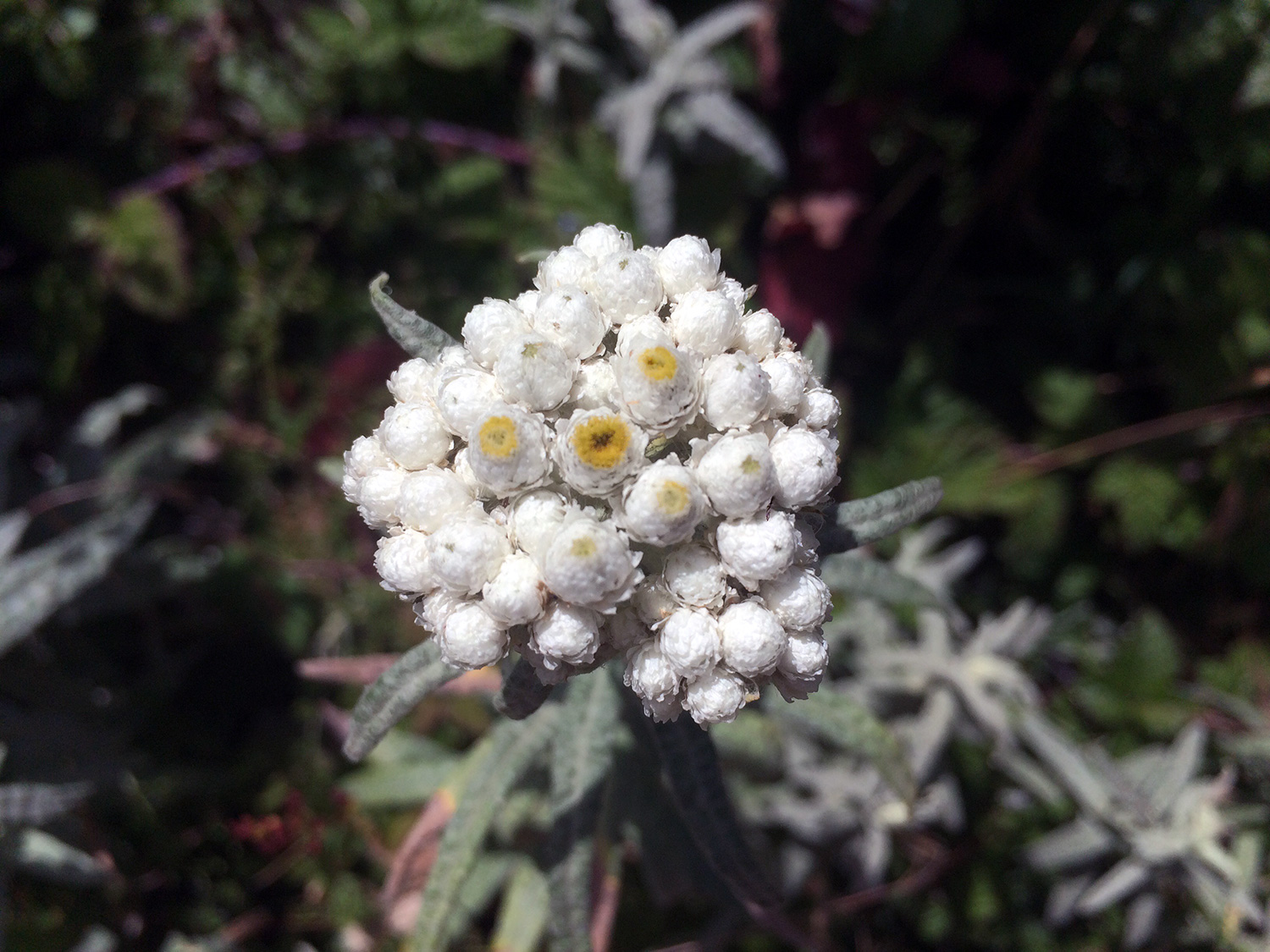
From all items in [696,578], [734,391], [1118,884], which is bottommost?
[1118,884]

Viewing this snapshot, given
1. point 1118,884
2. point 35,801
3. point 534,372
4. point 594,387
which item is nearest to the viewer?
point 534,372

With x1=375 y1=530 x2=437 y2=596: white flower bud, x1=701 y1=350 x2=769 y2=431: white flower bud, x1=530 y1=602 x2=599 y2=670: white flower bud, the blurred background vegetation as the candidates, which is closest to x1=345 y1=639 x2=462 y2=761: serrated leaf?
x1=375 y1=530 x2=437 y2=596: white flower bud

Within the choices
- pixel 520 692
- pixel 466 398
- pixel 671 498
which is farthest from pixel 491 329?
pixel 520 692

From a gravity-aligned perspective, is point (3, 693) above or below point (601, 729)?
above

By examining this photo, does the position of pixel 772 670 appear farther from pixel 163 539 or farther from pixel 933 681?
pixel 163 539

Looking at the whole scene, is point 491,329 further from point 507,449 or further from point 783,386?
point 783,386

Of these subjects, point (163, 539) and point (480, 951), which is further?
point (163, 539)

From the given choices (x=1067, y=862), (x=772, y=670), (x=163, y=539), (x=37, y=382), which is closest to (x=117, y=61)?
(x=37, y=382)

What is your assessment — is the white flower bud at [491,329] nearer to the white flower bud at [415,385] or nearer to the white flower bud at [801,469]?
the white flower bud at [415,385]
